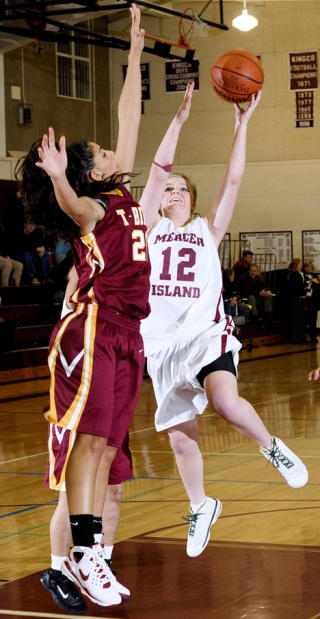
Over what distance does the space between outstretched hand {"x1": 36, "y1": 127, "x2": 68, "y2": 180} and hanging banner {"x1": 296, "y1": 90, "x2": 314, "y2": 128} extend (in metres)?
16.7

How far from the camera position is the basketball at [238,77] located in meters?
4.88

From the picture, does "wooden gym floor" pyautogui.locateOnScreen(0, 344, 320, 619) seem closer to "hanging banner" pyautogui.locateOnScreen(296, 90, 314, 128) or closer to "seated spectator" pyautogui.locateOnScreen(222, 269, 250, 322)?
"seated spectator" pyautogui.locateOnScreen(222, 269, 250, 322)

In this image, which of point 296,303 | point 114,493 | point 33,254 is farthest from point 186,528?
point 296,303

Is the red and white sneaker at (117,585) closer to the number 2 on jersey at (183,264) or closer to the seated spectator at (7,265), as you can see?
the number 2 on jersey at (183,264)

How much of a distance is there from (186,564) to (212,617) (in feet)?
2.34

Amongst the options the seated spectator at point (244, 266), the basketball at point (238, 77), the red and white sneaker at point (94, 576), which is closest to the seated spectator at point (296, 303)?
the seated spectator at point (244, 266)

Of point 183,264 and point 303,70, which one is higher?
point 303,70

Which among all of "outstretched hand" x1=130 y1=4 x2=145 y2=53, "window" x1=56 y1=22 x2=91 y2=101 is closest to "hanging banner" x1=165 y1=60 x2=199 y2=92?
"window" x1=56 y1=22 x2=91 y2=101

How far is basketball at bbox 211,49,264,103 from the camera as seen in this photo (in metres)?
4.88

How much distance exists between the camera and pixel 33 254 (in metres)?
13.6

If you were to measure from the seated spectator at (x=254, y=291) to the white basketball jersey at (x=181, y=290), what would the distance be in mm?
12101

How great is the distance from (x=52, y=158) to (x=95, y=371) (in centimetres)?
70


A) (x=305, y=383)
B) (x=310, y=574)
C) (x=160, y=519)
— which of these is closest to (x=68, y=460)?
(x=310, y=574)

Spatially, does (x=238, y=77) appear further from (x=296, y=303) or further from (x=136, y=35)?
(x=296, y=303)
